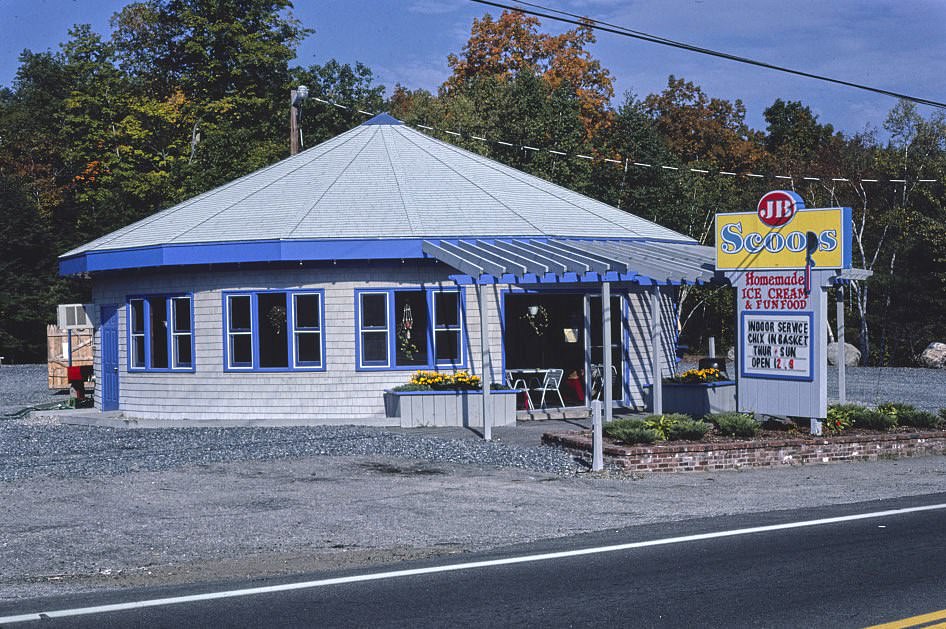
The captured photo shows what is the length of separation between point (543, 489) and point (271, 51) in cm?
4177

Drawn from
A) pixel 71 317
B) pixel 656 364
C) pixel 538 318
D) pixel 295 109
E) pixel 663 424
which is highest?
pixel 295 109

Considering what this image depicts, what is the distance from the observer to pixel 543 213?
2316 centimetres

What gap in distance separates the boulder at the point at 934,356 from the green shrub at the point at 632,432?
27.0 m

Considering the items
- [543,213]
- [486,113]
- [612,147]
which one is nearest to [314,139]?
[486,113]

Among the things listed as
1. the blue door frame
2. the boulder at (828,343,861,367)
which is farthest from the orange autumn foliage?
the blue door frame

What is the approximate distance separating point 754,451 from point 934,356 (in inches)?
1056

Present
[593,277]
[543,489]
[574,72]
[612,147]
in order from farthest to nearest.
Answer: [574,72] → [612,147] → [593,277] → [543,489]

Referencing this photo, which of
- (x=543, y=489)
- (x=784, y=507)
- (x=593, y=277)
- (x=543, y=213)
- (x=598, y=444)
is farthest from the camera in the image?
(x=543, y=213)

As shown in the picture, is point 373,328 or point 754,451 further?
point 373,328

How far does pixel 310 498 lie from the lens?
41.0 feet

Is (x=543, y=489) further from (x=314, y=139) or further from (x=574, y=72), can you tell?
(x=574, y=72)

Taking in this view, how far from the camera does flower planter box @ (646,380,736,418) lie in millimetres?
21188

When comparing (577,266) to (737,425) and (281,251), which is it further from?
(281,251)

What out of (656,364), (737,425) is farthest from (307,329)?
(737,425)
